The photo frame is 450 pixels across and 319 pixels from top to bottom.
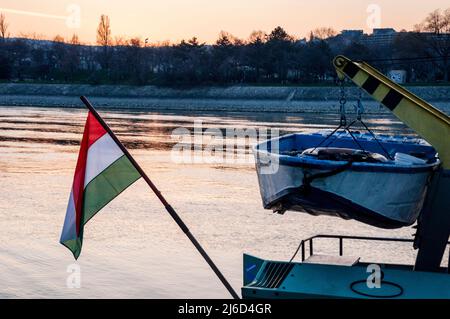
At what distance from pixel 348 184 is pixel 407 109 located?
1.19 m

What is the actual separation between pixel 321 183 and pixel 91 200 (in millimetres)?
2894

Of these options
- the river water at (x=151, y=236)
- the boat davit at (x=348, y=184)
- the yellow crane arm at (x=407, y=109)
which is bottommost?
the river water at (x=151, y=236)

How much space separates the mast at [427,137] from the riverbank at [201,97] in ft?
233

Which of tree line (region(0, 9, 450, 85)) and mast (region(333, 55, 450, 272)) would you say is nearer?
mast (region(333, 55, 450, 272))

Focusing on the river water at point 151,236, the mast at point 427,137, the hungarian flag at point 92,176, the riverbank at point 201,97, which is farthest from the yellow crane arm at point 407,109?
the riverbank at point 201,97

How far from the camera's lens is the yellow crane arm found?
746 cm

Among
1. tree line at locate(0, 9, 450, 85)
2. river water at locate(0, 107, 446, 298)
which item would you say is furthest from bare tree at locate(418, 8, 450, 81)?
river water at locate(0, 107, 446, 298)

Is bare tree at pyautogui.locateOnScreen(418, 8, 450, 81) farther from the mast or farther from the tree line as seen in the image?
the mast

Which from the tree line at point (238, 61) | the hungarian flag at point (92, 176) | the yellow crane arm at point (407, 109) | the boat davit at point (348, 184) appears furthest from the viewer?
the tree line at point (238, 61)

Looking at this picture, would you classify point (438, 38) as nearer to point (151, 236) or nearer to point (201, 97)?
point (201, 97)

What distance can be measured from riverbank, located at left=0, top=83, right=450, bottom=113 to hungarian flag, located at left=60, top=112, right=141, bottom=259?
72637mm

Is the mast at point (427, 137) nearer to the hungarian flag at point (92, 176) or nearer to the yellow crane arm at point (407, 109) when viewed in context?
the yellow crane arm at point (407, 109)

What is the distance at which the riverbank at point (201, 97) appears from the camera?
278 ft
